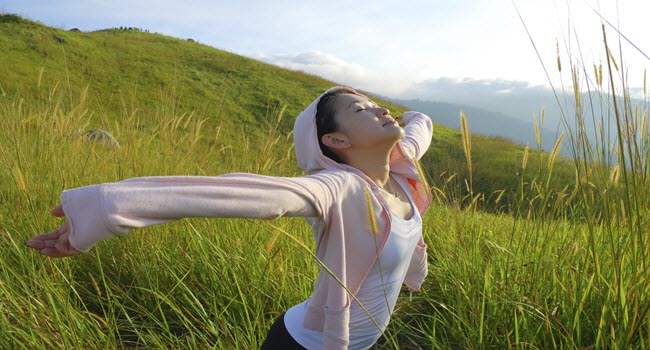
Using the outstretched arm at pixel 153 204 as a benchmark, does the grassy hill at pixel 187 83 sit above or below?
above

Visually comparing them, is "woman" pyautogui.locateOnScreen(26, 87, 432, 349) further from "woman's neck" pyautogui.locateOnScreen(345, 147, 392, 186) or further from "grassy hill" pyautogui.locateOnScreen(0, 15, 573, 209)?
"grassy hill" pyautogui.locateOnScreen(0, 15, 573, 209)

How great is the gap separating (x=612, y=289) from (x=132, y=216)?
1.66 meters

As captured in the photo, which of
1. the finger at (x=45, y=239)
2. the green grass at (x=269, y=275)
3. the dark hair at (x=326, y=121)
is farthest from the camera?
the green grass at (x=269, y=275)

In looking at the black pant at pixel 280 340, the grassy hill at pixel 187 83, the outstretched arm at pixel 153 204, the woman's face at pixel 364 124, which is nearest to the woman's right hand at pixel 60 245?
the outstretched arm at pixel 153 204

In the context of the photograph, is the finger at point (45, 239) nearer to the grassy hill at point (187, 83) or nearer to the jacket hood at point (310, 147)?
the jacket hood at point (310, 147)

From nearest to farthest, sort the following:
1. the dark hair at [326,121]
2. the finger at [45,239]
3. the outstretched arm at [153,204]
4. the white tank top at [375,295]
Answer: the outstretched arm at [153,204] < the finger at [45,239] < the white tank top at [375,295] < the dark hair at [326,121]

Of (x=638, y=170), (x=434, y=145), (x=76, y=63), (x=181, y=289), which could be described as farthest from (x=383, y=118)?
(x=76, y=63)

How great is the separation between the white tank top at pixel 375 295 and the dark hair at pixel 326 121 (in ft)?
1.03

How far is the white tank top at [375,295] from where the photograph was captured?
155cm

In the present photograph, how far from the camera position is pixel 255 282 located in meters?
2.37

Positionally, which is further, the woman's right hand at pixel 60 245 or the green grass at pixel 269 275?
the green grass at pixel 269 275

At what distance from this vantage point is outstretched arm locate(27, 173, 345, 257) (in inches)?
36.9

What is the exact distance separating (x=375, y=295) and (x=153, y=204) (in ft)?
2.83

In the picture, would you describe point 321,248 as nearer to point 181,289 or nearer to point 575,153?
point 575,153
